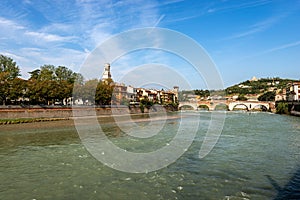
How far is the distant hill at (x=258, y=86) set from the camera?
434 ft

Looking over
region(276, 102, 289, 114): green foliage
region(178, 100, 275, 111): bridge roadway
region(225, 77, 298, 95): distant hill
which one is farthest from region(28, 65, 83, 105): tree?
region(225, 77, 298, 95): distant hill

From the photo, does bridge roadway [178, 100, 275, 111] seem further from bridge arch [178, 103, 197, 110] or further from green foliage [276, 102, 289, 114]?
green foliage [276, 102, 289, 114]

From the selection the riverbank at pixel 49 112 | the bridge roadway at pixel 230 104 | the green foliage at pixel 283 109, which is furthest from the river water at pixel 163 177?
the bridge roadway at pixel 230 104

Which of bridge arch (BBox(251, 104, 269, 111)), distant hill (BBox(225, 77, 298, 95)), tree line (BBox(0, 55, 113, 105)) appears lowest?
bridge arch (BBox(251, 104, 269, 111))

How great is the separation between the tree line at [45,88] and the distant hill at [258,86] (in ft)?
343

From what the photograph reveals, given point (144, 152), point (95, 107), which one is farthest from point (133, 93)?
point (144, 152)

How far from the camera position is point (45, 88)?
115ft

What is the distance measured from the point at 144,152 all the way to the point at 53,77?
35.9 m

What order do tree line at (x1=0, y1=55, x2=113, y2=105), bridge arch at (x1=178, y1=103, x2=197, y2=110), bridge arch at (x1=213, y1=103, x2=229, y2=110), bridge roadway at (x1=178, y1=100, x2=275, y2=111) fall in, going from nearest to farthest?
1. tree line at (x1=0, y1=55, x2=113, y2=105)
2. bridge roadway at (x1=178, y1=100, x2=275, y2=111)
3. bridge arch at (x1=213, y1=103, x2=229, y2=110)
4. bridge arch at (x1=178, y1=103, x2=197, y2=110)

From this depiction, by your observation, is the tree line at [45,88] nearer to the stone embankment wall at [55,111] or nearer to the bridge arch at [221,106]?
the stone embankment wall at [55,111]

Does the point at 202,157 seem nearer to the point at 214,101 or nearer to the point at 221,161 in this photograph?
the point at 221,161

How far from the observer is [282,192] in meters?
6.59

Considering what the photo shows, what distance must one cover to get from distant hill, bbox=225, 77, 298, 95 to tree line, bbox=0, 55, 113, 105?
10458cm

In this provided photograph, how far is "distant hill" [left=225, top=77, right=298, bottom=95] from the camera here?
132 metres
